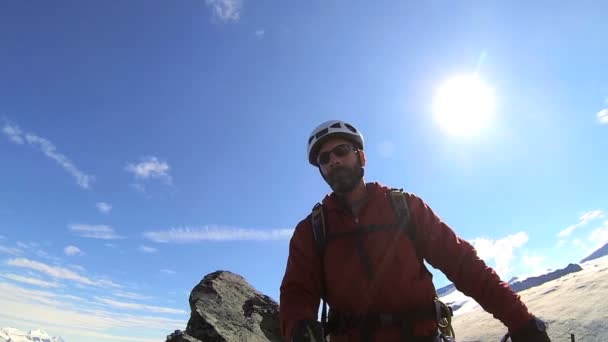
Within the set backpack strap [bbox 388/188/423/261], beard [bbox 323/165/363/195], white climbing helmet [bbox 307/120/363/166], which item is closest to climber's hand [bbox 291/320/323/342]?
backpack strap [bbox 388/188/423/261]

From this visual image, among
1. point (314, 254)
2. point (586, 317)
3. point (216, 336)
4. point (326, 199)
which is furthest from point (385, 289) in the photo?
point (586, 317)

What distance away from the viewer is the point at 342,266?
477 cm

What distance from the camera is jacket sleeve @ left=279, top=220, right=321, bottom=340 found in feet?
15.0

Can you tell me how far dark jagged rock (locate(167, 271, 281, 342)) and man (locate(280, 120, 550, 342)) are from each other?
7.67 meters

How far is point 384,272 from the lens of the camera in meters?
4.60

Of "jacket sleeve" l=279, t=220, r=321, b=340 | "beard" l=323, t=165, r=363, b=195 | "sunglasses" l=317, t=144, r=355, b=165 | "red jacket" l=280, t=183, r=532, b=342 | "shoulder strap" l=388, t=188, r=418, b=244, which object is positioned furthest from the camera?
"sunglasses" l=317, t=144, r=355, b=165

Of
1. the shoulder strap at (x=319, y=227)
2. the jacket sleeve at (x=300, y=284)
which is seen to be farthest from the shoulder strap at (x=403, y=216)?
the jacket sleeve at (x=300, y=284)

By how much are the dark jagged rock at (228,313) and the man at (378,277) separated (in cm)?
767

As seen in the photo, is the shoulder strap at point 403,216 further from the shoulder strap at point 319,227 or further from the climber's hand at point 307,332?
the climber's hand at point 307,332

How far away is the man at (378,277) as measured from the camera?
434 cm

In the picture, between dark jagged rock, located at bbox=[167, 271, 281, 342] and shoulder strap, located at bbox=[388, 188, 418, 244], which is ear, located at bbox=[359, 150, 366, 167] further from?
dark jagged rock, located at bbox=[167, 271, 281, 342]

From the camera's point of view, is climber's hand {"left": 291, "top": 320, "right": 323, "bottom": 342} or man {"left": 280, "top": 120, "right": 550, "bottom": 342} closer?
climber's hand {"left": 291, "top": 320, "right": 323, "bottom": 342}

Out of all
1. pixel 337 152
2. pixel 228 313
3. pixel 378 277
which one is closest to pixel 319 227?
pixel 378 277

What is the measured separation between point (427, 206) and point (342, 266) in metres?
1.37
